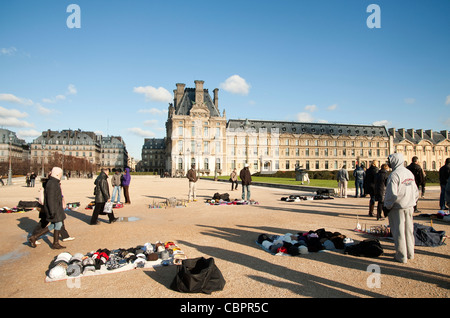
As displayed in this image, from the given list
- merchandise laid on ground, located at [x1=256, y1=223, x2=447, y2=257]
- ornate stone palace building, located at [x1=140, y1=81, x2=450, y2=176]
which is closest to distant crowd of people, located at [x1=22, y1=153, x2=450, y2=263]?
merchandise laid on ground, located at [x1=256, y1=223, x2=447, y2=257]

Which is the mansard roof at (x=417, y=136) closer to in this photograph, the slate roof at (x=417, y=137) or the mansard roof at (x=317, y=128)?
the slate roof at (x=417, y=137)

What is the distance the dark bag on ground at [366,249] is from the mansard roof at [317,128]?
70.3 m

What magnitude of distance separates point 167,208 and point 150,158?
10988 centimetres

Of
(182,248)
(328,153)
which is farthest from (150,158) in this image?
(182,248)

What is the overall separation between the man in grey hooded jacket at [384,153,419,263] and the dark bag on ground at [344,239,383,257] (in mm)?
354

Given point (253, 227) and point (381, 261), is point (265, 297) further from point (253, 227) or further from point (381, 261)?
point (253, 227)

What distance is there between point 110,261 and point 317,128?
83509 millimetres

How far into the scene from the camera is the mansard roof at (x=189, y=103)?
72.8 meters

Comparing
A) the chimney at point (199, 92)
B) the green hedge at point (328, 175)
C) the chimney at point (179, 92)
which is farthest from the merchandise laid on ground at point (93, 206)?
the chimney at point (179, 92)

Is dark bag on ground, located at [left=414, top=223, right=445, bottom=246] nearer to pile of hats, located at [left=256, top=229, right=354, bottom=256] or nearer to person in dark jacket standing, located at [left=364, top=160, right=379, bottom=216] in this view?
pile of hats, located at [left=256, top=229, right=354, bottom=256]

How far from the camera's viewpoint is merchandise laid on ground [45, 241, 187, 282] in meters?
5.25

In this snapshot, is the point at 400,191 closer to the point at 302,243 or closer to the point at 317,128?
the point at 302,243

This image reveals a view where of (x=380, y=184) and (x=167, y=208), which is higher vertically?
(x=380, y=184)
